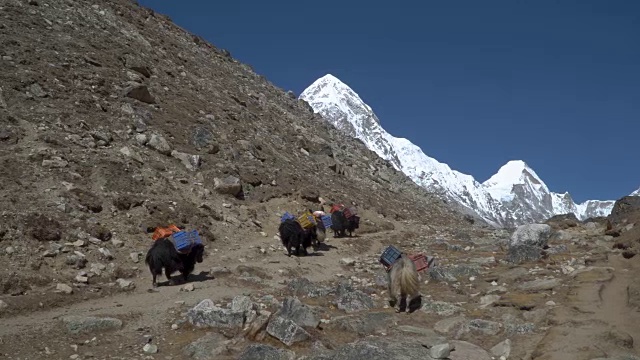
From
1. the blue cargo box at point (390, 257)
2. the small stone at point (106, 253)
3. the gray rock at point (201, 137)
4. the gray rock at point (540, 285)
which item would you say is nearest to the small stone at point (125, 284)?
the small stone at point (106, 253)

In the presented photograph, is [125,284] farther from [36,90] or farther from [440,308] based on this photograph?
[36,90]

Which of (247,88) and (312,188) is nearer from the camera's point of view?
(312,188)

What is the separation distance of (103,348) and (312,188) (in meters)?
17.4

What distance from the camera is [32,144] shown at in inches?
602

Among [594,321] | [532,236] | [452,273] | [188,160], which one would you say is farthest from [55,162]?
[532,236]

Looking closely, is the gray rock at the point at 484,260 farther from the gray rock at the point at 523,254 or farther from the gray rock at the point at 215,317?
the gray rock at the point at 215,317

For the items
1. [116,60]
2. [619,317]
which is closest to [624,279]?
[619,317]

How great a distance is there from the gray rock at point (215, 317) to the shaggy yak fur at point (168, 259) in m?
3.01

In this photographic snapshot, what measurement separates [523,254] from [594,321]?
6.09 metres

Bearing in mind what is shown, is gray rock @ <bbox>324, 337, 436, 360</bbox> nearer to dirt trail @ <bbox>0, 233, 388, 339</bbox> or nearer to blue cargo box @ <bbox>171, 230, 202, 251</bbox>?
dirt trail @ <bbox>0, 233, 388, 339</bbox>

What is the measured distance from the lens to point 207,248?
15.4 metres

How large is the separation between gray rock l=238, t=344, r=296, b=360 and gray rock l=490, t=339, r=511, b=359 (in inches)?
129

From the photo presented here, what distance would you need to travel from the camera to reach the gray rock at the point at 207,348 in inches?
298

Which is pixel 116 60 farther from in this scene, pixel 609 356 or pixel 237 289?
pixel 609 356
